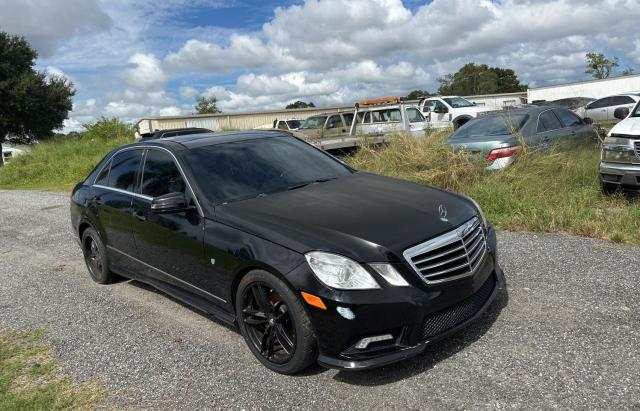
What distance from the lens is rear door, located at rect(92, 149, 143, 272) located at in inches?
192

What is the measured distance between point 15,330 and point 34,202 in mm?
10287

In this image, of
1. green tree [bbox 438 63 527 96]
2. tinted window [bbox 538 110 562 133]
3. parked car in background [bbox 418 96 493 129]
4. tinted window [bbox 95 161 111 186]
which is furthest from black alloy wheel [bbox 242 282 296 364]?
green tree [bbox 438 63 527 96]

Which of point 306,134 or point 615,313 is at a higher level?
point 306,134

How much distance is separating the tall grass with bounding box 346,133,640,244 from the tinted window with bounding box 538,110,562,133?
0.51m

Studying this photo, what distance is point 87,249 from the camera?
5980mm

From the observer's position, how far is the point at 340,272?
312 cm

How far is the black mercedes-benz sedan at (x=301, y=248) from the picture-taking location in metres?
3.12

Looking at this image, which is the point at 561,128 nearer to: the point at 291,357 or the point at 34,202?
the point at 291,357

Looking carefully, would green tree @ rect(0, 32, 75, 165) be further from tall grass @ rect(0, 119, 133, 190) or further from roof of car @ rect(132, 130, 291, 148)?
roof of car @ rect(132, 130, 291, 148)

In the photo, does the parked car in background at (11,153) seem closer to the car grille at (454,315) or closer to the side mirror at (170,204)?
the side mirror at (170,204)

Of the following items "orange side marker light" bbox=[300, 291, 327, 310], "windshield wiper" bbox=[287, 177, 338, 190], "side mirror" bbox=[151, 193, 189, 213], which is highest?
"side mirror" bbox=[151, 193, 189, 213]

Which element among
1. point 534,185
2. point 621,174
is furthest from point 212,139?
point 534,185

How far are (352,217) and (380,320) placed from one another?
30.2 inches

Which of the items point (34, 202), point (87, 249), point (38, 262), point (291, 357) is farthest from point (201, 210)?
point (34, 202)
